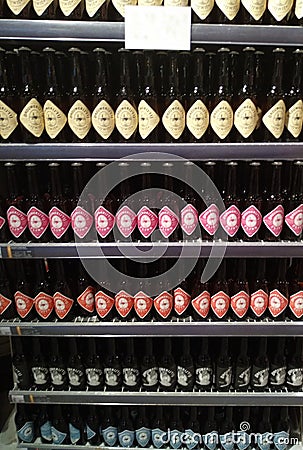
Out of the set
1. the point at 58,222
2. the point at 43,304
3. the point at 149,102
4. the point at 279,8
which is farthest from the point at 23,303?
the point at 279,8

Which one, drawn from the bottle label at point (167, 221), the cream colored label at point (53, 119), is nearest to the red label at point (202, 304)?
the bottle label at point (167, 221)

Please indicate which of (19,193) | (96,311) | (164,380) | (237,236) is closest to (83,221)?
(19,193)

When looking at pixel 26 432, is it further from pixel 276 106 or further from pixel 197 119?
pixel 276 106

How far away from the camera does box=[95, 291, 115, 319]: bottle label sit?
69.3 inches

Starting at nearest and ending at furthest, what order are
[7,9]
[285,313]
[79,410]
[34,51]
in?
[7,9], [34,51], [285,313], [79,410]

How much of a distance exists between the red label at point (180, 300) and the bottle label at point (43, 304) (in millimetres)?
465

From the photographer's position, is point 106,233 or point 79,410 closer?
point 106,233

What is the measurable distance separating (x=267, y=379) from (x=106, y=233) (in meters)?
0.85

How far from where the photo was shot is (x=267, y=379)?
1843 millimetres

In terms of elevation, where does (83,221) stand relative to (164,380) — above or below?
above

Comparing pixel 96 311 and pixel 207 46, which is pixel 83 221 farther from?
pixel 207 46

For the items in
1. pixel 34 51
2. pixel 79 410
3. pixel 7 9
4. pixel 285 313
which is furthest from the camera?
pixel 79 410

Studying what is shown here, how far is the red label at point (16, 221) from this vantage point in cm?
166

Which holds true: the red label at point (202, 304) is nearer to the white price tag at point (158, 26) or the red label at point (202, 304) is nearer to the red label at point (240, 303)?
the red label at point (240, 303)
